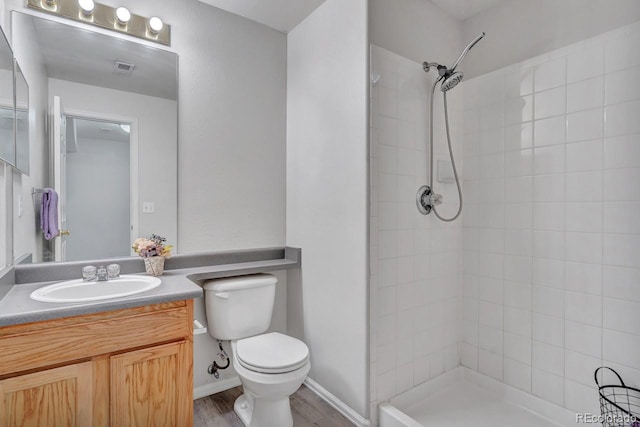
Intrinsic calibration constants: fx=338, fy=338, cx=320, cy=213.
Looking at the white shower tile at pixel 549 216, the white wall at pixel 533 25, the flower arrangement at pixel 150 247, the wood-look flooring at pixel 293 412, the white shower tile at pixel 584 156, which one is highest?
the white wall at pixel 533 25

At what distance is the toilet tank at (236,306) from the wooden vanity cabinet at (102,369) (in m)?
0.41

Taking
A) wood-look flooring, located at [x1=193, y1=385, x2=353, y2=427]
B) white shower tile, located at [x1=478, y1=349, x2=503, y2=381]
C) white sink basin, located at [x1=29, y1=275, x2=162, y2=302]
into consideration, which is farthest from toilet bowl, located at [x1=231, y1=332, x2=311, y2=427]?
white shower tile, located at [x1=478, y1=349, x2=503, y2=381]

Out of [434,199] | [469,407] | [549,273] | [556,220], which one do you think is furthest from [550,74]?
[469,407]

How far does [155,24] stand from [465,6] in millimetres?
1895

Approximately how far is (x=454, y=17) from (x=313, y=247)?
1.81 meters

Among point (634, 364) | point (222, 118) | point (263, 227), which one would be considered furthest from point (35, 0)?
point (634, 364)

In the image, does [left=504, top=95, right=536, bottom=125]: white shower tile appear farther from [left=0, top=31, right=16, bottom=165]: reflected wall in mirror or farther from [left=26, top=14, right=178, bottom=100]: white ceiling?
[left=0, top=31, right=16, bottom=165]: reflected wall in mirror

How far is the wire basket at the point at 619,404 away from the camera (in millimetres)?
1503

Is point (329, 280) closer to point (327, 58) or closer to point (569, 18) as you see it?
point (327, 58)

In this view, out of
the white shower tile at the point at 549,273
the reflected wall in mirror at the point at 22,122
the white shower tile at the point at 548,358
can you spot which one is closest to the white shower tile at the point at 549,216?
the white shower tile at the point at 549,273

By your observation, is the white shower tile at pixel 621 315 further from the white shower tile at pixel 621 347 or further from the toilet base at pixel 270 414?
the toilet base at pixel 270 414

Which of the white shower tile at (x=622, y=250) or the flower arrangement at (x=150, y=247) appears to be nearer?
the white shower tile at (x=622, y=250)

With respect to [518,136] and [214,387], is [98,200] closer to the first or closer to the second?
[214,387]

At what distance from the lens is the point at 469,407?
198 centimetres
